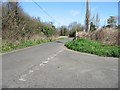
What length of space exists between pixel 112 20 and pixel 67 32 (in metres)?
25.8

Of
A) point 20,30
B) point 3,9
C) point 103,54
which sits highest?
point 3,9

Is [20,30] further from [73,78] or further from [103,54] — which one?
Result: [73,78]

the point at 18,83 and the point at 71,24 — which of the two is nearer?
the point at 18,83

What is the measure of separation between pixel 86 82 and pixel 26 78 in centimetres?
214

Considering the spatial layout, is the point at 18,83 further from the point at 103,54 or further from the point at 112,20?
the point at 112,20

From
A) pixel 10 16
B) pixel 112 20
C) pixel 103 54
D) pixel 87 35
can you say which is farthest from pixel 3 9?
pixel 112 20

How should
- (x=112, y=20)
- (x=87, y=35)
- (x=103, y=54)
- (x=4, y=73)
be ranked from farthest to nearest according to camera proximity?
(x=112, y=20) → (x=87, y=35) → (x=103, y=54) → (x=4, y=73)

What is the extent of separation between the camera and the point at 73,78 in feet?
27.8

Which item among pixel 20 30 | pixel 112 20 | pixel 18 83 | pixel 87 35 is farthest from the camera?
pixel 112 20

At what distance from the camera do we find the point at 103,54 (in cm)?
1806

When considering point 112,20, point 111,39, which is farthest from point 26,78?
point 112,20

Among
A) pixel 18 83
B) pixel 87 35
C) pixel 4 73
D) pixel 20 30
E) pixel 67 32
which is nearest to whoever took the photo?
pixel 18 83

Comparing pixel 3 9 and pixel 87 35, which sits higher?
pixel 3 9

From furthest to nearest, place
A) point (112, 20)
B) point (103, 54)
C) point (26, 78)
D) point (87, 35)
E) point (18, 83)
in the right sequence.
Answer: point (112, 20)
point (87, 35)
point (103, 54)
point (26, 78)
point (18, 83)
